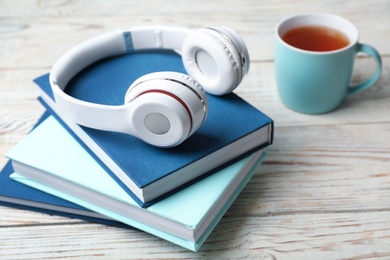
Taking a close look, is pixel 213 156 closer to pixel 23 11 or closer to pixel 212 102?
Result: pixel 212 102

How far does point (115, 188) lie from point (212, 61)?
202mm

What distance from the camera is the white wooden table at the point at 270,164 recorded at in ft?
2.18

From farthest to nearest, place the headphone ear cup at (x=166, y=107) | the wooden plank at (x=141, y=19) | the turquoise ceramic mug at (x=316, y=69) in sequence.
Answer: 1. the wooden plank at (x=141, y=19)
2. the turquoise ceramic mug at (x=316, y=69)
3. the headphone ear cup at (x=166, y=107)

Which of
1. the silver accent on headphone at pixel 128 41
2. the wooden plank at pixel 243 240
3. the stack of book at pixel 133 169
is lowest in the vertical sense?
the wooden plank at pixel 243 240

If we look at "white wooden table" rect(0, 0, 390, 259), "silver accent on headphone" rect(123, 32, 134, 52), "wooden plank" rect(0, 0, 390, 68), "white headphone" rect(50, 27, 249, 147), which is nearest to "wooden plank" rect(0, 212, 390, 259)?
"white wooden table" rect(0, 0, 390, 259)

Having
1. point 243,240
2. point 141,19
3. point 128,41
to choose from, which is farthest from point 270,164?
point 141,19

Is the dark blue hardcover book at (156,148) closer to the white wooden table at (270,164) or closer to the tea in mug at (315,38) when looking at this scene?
the white wooden table at (270,164)

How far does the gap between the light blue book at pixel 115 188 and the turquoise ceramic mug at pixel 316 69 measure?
0.13m

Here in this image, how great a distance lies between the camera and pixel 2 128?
841mm

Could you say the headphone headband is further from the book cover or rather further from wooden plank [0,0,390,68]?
wooden plank [0,0,390,68]

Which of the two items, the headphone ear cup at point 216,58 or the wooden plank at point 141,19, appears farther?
the wooden plank at point 141,19

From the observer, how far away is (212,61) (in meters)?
0.71

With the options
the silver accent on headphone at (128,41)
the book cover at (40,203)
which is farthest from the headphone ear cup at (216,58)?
the book cover at (40,203)

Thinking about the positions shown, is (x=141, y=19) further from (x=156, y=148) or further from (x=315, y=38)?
(x=156, y=148)
